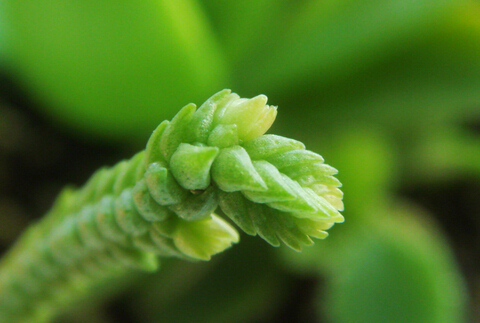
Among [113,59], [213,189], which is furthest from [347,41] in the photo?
[213,189]

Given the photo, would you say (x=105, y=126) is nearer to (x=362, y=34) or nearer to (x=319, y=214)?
(x=362, y=34)

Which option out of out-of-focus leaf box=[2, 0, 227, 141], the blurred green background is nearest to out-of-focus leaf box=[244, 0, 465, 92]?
the blurred green background

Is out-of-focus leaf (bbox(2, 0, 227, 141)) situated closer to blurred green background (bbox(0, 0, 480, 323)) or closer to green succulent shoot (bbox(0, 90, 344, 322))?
blurred green background (bbox(0, 0, 480, 323))

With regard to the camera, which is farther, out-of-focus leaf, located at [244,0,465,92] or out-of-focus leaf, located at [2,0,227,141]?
→ out-of-focus leaf, located at [244,0,465,92]

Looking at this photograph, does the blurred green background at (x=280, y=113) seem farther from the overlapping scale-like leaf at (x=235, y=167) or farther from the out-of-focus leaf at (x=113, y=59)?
→ the overlapping scale-like leaf at (x=235, y=167)

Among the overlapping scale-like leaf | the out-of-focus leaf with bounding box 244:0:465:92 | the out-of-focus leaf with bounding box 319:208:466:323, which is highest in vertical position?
the out-of-focus leaf with bounding box 244:0:465:92

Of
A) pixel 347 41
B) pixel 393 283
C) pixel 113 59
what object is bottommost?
pixel 393 283

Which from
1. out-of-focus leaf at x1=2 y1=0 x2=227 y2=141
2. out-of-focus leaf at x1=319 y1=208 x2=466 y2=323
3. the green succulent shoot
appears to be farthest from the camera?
out-of-focus leaf at x1=319 y1=208 x2=466 y2=323

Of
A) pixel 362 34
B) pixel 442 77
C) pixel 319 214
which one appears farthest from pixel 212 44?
pixel 319 214

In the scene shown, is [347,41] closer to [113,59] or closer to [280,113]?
[280,113]
